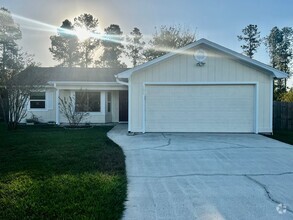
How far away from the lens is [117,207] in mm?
4215

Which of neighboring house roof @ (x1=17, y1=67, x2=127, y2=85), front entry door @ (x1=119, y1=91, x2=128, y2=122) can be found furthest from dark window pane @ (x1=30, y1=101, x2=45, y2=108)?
front entry door @ (x1=119, y1=91, x2=128, y2=122)

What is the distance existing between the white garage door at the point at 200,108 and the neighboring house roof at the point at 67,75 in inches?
239

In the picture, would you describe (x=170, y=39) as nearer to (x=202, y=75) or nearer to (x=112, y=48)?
(x=112, y=48)

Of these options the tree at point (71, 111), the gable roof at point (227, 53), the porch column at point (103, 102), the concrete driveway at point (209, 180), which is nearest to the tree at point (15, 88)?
the tree at point (71, 111)

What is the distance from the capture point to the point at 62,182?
5.35 meters

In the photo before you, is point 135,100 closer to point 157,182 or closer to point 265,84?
point 265,84

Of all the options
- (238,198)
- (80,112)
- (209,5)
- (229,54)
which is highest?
(209,5)

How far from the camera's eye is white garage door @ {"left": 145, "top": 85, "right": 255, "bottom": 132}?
13133 mm

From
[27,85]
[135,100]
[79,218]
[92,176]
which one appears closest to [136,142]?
[135,100]

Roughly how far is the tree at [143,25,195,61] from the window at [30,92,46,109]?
1809 cm

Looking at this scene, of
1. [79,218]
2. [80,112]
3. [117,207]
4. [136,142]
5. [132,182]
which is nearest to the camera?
[79,218]

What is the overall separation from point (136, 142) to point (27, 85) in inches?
310

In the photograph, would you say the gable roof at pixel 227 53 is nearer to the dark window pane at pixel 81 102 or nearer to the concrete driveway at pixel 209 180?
the concrete driveway at pixel 209 180

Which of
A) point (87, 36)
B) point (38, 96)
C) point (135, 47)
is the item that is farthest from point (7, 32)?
point (38, 96)
